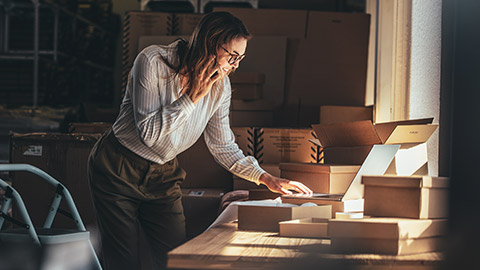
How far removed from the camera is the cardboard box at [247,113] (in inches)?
144

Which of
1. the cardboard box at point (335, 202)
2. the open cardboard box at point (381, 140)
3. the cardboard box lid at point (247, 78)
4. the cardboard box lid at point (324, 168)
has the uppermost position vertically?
the cardboard box lid at point (247, 78)

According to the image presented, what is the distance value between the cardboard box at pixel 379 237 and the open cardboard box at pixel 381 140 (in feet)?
1.85

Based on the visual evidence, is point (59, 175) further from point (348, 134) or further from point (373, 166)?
point (373, 166)

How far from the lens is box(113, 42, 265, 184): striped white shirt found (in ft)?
5.55

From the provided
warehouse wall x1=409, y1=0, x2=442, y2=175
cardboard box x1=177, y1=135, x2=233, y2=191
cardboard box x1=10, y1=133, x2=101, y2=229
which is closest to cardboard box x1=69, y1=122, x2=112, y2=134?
cardboard box x1=10, y1=133, x2=101, y2=229

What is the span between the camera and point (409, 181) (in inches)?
55.5

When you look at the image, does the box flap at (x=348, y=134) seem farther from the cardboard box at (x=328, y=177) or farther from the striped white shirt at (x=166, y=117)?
the striped white shirt at (x=166, y=117)

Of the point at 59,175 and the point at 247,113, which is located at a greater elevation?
the point at 247,113

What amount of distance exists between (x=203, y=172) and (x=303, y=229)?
6.70 feet

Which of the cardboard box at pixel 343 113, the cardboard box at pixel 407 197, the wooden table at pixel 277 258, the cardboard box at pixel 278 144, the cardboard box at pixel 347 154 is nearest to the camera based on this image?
the wooden table at pixel 277 258

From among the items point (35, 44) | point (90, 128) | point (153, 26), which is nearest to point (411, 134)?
point (90, 128)

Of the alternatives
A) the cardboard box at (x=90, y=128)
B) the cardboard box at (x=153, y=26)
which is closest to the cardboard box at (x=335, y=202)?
the cardboard box at (x=90, y=128)

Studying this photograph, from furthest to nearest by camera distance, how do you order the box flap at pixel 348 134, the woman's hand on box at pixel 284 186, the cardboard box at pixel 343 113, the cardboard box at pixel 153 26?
1. the cardboard box at pixel 153 26
2. the cardboard box at pixel 343 113
3. the box flap at pixel 348 134
4. the woman's hand on box at pixel 284 186

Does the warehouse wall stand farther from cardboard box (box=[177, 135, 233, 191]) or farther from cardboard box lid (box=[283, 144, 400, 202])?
cardboard box (box=[177, 135, 233, 191])
